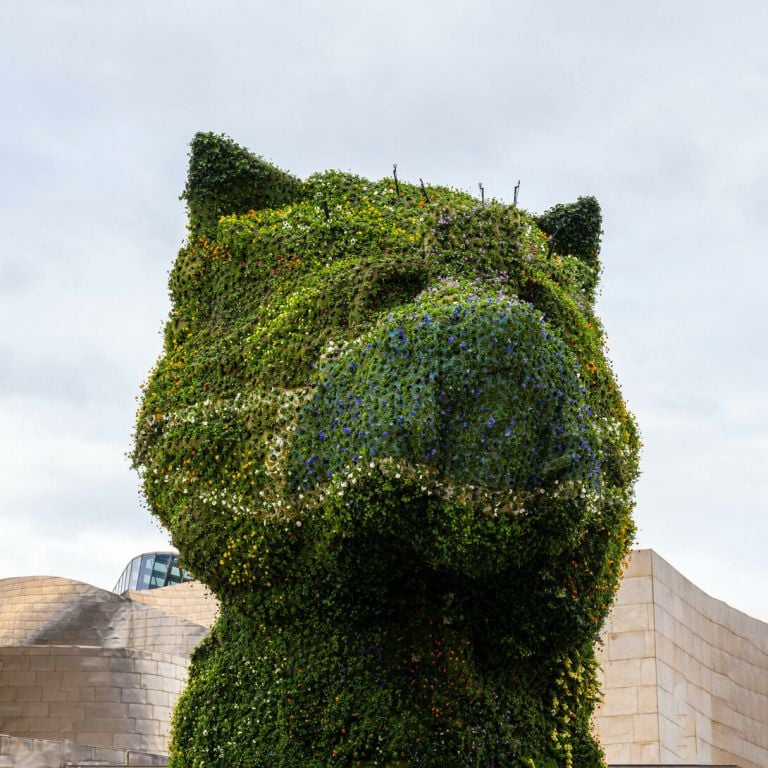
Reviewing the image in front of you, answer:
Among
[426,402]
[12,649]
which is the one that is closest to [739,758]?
[12,649]

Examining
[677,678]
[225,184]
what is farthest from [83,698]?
[225,184]

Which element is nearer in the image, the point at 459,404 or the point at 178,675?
the point at 459,404

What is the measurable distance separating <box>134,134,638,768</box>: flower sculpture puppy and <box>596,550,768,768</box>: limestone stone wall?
28.5ft

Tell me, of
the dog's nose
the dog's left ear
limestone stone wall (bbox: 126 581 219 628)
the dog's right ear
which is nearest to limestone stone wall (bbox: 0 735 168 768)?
the dog's right ear

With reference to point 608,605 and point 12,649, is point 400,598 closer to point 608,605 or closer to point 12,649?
point 608,605

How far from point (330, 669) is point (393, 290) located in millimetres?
2757

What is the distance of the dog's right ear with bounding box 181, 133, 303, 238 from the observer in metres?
9.78

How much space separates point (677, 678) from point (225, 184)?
468 inches

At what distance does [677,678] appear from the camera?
59.0ft

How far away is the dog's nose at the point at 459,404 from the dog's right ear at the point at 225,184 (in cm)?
250

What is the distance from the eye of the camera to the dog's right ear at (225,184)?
385 inches

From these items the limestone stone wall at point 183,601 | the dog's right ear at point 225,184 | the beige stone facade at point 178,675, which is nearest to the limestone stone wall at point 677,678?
the beige stone facade at point 178,675

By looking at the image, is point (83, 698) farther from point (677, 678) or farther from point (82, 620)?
point (677, 678)

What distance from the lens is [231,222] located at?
31.3ft
